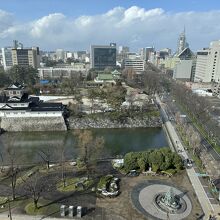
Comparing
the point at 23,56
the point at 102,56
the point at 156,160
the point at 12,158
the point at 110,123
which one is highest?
the point at 102,56

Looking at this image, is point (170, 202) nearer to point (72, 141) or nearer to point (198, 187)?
point (198, 187)

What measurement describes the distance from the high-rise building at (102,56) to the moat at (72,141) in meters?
83.6

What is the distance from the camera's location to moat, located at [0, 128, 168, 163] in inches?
1142

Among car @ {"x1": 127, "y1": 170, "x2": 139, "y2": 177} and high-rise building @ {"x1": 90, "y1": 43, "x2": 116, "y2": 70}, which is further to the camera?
high-rise building @ {"x1": 90, "y1": 43, "x2": 116, "y2": 70}

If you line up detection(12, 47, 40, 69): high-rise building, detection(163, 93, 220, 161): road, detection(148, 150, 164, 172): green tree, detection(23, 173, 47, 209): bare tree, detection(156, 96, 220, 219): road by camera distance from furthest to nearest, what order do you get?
detection(12, 47, 40, 69): high-rise building → detection(163, 93, 220, 161): road → detection(148, 150, 164, 172): green tree → detection(23, 173, 47, 209): bare tree → detection(156, 96, 220, 219): road

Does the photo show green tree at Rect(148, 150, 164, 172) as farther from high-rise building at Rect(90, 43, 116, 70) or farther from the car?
high-rise building at Rect(90, 43, 116, 70)

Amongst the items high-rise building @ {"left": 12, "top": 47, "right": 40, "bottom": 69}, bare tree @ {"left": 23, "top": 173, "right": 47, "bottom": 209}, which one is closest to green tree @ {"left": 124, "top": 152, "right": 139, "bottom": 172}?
bare tree @ {"left": 23, "top": 173, "right": 47, "bottom": 209}

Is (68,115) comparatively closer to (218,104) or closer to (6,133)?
(6,133)

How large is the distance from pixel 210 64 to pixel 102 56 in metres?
59.3

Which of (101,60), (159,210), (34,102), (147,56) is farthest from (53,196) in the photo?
(147,56)

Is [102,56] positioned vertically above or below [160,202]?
above

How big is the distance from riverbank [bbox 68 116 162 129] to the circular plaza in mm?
19312

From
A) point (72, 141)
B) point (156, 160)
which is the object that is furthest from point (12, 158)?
point (156, 160)

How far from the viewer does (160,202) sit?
18016mm
